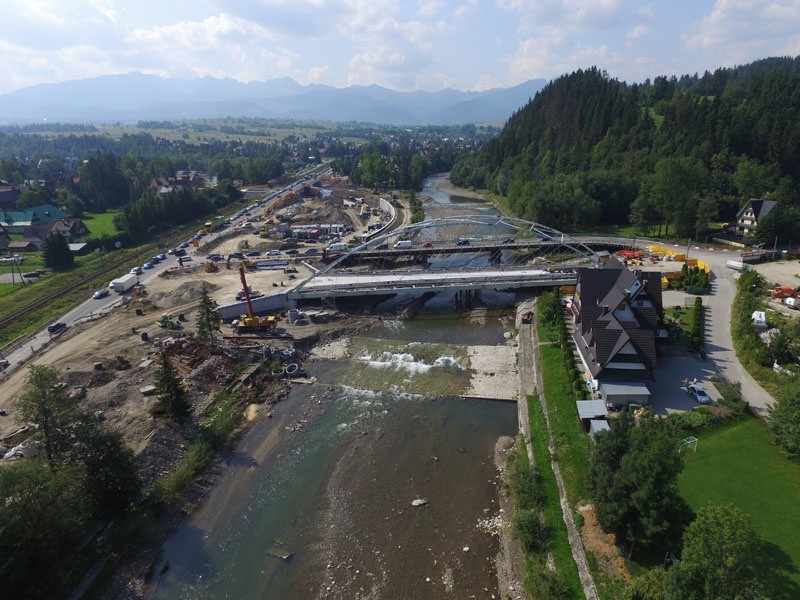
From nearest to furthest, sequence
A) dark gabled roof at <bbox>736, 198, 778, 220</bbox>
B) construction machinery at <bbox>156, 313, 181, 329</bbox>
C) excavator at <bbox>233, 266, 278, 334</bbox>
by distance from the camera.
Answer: excavator at <bbox>233, 266, 278, 334</bbox> < construction machinery at <bbox>156, 313, 181, 329</bbox> < dark gabled roof at <bbox>736, 198, 778, 220</bbox>

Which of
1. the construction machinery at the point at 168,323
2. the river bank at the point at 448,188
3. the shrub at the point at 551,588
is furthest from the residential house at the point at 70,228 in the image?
the shrub at the point at 551,588

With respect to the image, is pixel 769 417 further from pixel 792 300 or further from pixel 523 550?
pixel 792 300

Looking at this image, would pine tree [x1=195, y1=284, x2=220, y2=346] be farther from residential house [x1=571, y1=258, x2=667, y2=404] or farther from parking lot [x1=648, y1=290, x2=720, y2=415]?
parking lot [x1=648, y1=290, x2=720, y2=415]

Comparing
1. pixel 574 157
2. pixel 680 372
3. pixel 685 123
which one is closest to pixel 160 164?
pixel 574 157

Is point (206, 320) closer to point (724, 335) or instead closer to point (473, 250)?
point (473, 250)

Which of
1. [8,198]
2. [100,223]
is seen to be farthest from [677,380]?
[8,198]

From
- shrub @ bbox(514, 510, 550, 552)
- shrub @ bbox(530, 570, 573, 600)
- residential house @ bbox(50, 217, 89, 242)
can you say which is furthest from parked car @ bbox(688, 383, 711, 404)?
residential house @ bbox(50, 217, 89, 242)
